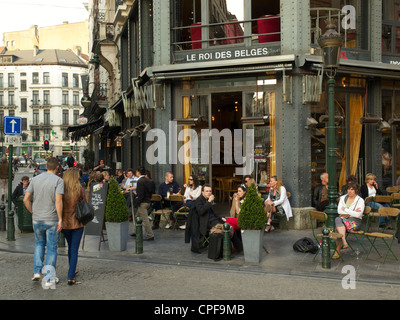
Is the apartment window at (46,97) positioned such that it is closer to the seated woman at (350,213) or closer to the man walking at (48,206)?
the seated woman at (350,213)

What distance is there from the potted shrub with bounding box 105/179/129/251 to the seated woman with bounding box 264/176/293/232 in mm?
3809

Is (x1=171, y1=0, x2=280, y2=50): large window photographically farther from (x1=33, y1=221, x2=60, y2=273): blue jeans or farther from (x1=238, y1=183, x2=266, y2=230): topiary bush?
(x1=33, y1=221, x2=60, y2=273): blue jeans

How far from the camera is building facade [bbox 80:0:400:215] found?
12.3m

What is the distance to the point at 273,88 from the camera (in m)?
12.8

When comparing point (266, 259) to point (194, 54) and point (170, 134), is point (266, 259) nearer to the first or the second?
point (170, 134)

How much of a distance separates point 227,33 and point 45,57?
7108 centimetres

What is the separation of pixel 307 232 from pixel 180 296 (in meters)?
6.02

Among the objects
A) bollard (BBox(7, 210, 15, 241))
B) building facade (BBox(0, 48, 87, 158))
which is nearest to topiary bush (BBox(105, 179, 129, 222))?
bollard (BBox(7, 210, 15, 241))

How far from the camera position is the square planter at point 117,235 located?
9.59 metres

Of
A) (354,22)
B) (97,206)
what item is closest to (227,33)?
(354,22)

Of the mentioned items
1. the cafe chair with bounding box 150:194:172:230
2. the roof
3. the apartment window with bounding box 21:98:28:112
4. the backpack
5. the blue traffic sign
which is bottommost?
the backpack

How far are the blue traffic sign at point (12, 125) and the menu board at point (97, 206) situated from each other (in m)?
3.03

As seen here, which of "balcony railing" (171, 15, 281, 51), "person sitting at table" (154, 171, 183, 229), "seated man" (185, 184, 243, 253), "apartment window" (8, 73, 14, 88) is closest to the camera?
"seated man" (185, 184, 243, 253)
